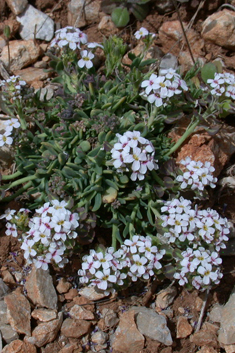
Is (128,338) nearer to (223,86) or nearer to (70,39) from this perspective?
(223,86)

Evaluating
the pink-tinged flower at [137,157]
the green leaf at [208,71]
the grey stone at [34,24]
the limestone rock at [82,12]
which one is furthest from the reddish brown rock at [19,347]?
the limestone rock at [82,12]

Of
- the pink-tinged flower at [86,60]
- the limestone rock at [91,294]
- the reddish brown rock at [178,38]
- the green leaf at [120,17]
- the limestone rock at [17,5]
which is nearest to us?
the limestone rock at [91,294]

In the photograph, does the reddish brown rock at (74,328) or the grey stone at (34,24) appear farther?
the grey stone at (34,24)

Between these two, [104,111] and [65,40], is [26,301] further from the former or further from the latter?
[65,40]

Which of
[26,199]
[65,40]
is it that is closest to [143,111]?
[65,40]

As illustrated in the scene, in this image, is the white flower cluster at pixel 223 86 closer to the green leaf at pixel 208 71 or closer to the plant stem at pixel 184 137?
the plant stem at pixel 184 137

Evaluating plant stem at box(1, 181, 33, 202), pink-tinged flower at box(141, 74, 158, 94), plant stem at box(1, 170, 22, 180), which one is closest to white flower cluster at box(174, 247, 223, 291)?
pink-tinged flower at box(141, 74, 158, 94)

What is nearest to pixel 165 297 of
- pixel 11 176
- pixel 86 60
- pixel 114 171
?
pixel 114 171
